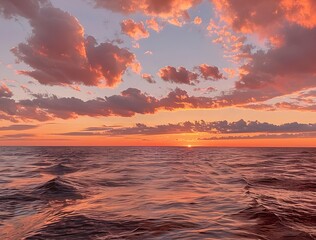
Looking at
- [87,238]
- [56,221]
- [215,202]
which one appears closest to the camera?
[87,238]

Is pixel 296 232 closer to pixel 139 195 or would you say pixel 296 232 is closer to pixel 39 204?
pixel 139 195

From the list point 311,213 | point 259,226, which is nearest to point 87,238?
point 259,226

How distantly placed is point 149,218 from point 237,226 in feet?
10.9

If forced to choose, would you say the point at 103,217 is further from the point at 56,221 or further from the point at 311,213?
the point at 311,213

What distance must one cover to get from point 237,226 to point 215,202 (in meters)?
4.49

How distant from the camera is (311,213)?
11.7 m

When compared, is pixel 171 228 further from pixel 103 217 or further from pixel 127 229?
pixel 103 217

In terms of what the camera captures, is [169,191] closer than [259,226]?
No

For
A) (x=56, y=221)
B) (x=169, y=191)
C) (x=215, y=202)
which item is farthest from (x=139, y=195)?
(x=56, y=221)

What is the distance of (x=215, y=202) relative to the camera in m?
14.2

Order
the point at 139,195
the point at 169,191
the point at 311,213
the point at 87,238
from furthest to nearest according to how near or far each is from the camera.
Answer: the point at 169,191 < the point at 139,195 < the point at 311,213 < the point at 87,238

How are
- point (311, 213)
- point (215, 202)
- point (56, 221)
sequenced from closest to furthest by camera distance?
point (56, 221)
point (311, 213)
point (215, 202)

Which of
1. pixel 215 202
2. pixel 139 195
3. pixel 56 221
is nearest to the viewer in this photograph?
pixel 56 221

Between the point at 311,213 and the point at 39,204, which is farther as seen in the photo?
the point at 39,204
